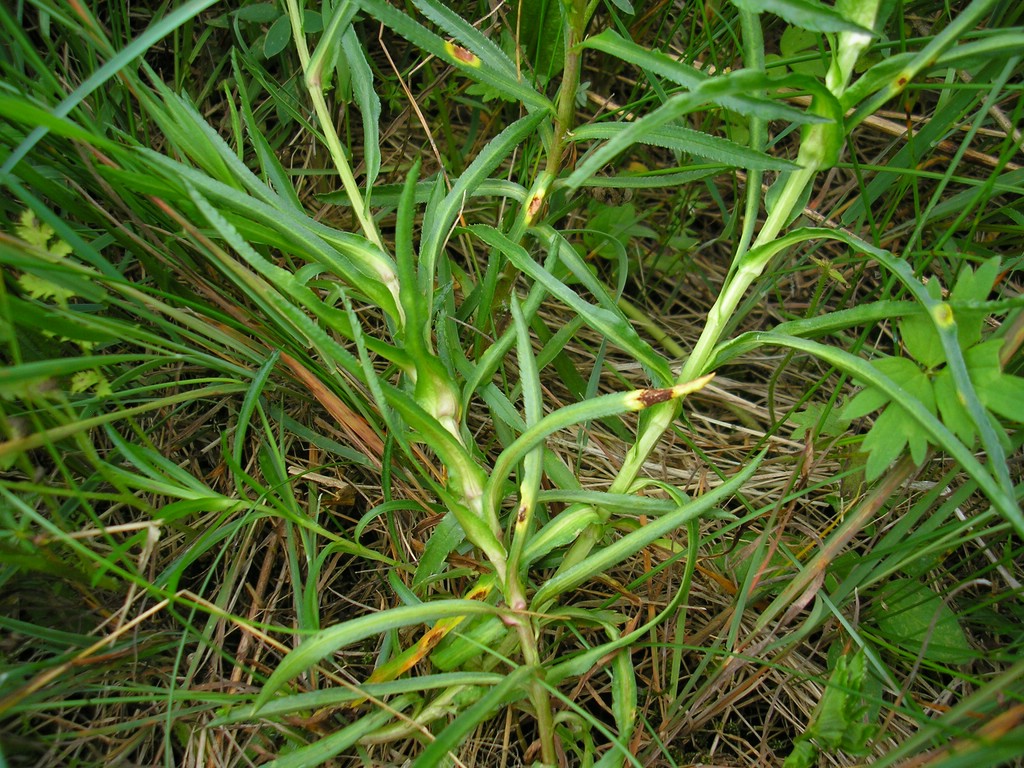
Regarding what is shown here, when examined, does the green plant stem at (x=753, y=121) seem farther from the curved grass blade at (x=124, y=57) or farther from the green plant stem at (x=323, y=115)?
the curved grass blade at (x=124, y=57)

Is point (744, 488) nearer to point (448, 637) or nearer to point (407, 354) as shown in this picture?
point (448, 637)

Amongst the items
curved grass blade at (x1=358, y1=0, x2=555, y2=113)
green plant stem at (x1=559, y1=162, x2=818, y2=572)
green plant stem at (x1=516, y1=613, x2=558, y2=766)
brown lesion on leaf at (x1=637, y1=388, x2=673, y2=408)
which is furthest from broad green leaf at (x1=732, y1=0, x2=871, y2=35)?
green plant stem at (x1=516, y1=613, x2=558, y2=766)

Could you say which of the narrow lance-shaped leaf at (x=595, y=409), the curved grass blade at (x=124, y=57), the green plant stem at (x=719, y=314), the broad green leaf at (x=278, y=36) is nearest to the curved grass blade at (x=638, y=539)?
the green plant stem at (x=719, y=314)

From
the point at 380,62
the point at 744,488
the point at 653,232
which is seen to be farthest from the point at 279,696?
the point at 380,62

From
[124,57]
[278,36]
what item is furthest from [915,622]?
[278,36]

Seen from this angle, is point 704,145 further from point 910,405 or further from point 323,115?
point 323,115

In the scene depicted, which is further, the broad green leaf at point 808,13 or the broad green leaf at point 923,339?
the broad green leaf at point 923,339

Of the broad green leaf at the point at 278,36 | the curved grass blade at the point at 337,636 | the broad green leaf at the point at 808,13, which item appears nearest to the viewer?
the broad green leaf at the point at 808,13

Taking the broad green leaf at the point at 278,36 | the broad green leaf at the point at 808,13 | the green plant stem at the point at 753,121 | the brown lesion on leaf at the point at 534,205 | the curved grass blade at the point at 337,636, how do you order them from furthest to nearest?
the broad green leaf at the point at 278,36, the brown lesion on leaf at the point at 534,205, the green plant stem at the point at 753,121, the curved grass blade at the point at 337,636, the broad green leaf at the point at 808,13
